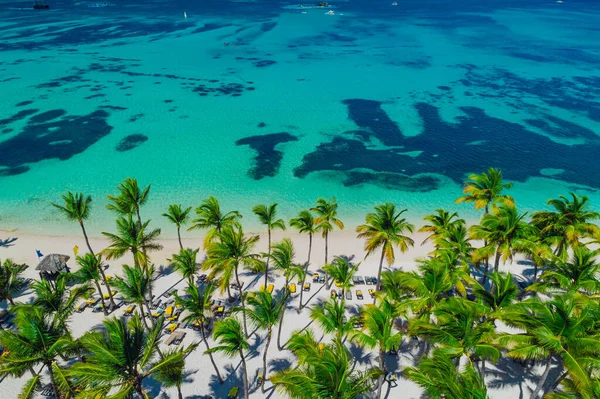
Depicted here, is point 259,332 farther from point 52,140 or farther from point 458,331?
point 52,140

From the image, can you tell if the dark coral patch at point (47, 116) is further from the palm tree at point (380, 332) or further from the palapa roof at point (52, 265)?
the palm tree at point (380, 332)

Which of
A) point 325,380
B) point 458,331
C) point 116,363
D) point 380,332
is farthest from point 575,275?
point 116,363

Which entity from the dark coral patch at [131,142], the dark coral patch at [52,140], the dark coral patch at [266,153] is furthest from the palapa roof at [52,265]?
the dark coral patch at [131,142]

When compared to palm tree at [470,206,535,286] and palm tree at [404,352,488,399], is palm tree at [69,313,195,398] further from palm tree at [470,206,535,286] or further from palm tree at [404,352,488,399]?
palm tree at [470,206,535,286]

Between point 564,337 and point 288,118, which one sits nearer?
point 564,337

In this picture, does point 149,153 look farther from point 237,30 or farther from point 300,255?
point 237,30

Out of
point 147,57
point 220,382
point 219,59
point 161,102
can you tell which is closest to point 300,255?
point 220,382
